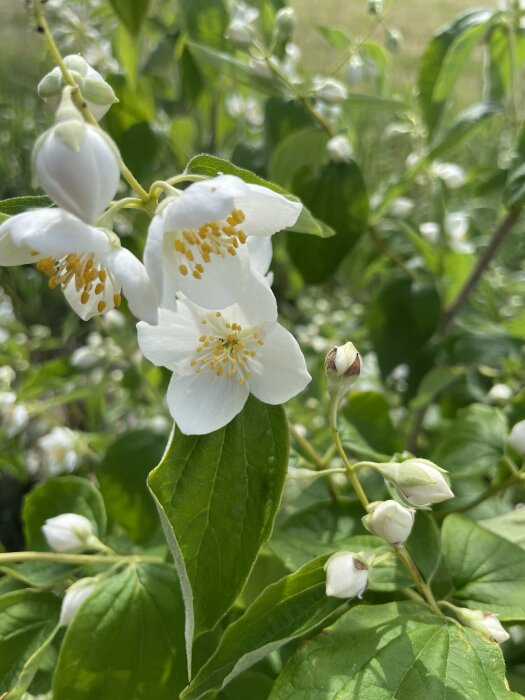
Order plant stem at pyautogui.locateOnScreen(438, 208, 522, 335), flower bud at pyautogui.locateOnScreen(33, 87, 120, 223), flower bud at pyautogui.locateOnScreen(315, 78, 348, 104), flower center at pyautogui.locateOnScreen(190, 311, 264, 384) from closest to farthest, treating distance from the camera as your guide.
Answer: flower bud at pyautogui.locateOnScreen(33, 87, 120, 223) < flower center at pyautogui.locateOnScreen(190, 311, 264, 384) < flower bud at pyautogui.locateOnScreen(315, 78, 348, 104) < plant stem at pyautogui.locateOnScreen(438, 208, 522, 335)

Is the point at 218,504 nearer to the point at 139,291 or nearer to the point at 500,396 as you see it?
the point at 139,291

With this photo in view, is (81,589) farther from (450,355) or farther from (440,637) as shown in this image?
(450,355)

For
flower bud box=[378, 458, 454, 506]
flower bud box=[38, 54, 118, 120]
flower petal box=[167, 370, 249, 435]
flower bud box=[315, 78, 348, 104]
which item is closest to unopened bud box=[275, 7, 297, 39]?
flower bud box=[315, 78, 348, 104]

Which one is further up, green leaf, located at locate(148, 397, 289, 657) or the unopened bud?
the unopened bud

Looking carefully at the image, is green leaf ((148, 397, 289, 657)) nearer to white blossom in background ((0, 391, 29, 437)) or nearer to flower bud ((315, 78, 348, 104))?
flower bud ((315, 78, 348, 104))

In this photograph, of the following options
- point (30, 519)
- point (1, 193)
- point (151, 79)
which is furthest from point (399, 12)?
point (30, 519)

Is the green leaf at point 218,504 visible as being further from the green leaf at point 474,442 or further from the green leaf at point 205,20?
the green leaf at point 205,20

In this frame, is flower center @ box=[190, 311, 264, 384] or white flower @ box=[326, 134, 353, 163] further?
white flower @ box=[326, 134, 353, 163]
